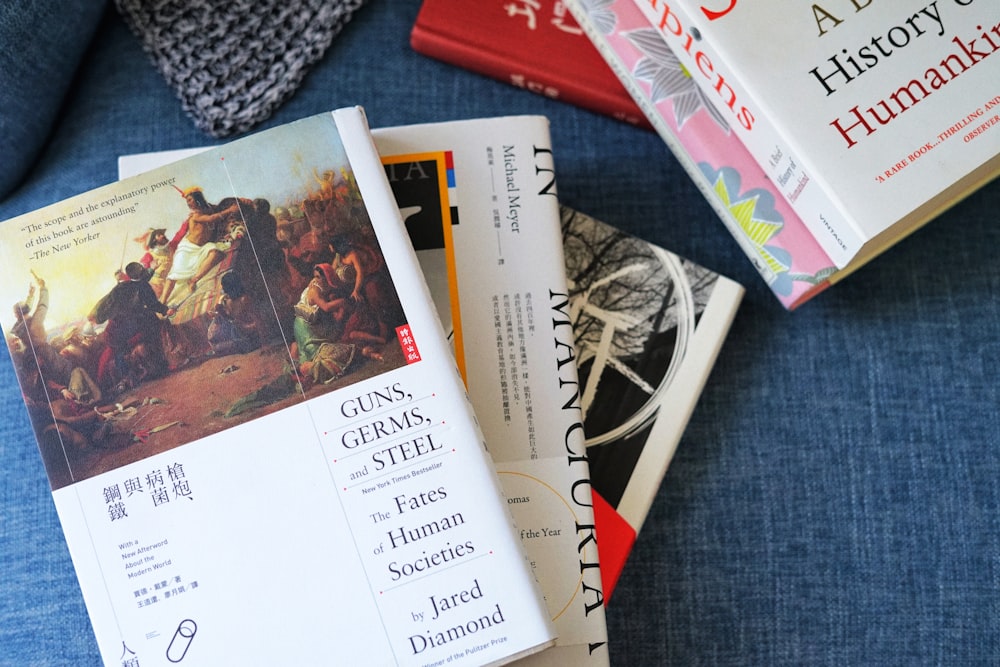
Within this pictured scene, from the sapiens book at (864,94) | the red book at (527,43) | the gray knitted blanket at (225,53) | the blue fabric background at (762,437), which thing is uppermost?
the gray knitted blanket at (225,53)

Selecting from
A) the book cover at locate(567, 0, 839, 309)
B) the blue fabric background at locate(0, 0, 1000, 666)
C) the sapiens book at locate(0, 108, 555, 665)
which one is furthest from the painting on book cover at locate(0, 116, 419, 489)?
the book cover at locate(567, 0, 839, 309)

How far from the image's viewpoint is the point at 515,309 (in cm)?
59

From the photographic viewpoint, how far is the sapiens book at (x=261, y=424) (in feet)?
1.69

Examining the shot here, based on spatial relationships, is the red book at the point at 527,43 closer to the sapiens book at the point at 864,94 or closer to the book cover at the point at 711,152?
the book cover at the point at 711,152

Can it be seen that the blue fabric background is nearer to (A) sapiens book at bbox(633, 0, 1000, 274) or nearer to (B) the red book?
(B) the red book

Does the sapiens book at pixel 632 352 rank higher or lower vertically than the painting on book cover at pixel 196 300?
lower

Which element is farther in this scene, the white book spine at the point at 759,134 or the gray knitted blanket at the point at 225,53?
the gray knitted blanket at the point at 225,53

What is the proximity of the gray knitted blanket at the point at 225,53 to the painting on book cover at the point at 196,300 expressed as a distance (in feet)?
0.34

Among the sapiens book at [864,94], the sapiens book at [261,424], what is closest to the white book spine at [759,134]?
the sapiens book at [864,94]

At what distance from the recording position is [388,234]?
54 centimetres

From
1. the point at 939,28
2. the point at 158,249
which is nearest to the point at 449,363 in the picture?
the point at 158,249

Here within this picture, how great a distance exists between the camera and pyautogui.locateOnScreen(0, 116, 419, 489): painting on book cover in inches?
20.8

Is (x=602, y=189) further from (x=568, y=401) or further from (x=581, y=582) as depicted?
(x=581, y=582)

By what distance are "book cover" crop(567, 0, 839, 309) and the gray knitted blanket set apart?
224 mm
